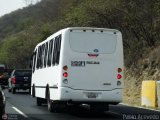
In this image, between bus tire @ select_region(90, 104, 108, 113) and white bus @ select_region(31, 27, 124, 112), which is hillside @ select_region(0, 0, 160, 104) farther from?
white bus @ select_region(31, 27, 124, 112)

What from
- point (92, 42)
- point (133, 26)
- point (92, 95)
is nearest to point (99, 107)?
point (92, 95)

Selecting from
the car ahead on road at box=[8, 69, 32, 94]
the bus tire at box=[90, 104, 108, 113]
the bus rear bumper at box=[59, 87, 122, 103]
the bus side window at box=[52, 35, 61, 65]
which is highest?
the bus side window at box=[52, 35, 61, 65]

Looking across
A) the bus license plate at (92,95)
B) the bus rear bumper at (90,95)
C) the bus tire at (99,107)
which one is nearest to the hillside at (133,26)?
the bus tire at (99,107)

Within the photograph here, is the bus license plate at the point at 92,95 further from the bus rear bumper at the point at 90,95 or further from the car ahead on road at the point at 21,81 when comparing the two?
the car ahead on road at the point at 21,81

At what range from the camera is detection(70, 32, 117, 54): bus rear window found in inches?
795

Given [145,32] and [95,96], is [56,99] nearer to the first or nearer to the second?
[95,96]

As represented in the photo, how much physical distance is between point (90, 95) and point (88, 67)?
0.99m

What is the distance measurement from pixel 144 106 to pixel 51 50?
5.94m

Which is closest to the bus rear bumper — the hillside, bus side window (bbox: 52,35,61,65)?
bus side window (bbox: 52,35,61,65)

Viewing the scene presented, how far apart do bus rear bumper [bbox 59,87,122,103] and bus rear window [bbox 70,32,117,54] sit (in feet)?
4.67

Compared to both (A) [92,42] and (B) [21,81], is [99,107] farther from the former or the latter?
(B) [21,81]

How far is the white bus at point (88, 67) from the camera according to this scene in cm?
1994

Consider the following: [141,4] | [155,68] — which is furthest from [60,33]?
[141,4]

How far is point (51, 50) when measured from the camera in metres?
22.2
